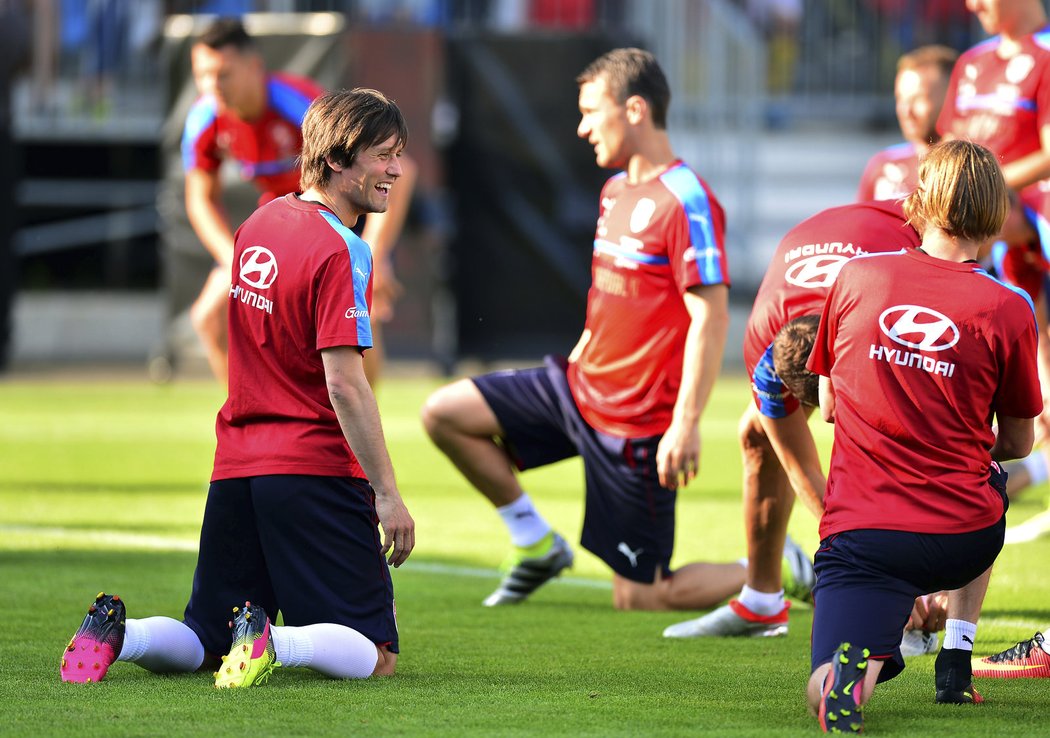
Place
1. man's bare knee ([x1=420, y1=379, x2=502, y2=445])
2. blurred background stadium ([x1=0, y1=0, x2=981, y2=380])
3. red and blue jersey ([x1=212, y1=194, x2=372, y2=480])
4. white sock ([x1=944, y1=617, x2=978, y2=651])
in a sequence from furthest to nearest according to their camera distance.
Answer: blurred background stadium ([x1=0, y1=0, x2=981, y2=380]), man's bare knee ([x1=420, y1=379, x2=502, y2=445]), red and blue jersey ([x1=212, y1=194, x2=372, y2=480]), white sock ([x1=944, y1=617, x2=978, y2=651])

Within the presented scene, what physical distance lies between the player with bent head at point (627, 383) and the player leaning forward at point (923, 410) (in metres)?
1.43

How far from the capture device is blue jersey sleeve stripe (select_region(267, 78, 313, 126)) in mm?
7566

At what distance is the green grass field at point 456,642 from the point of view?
3.64m

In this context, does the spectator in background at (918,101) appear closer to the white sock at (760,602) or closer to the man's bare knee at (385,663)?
the white sock at (760,602)

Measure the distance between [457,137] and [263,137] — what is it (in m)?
6.16

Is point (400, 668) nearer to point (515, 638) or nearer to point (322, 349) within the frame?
point (515, 638)

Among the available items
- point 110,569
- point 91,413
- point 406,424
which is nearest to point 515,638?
point 110,569

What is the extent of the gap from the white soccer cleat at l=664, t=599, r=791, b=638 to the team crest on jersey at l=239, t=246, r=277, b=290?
1690 mm

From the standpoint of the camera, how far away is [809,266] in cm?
448

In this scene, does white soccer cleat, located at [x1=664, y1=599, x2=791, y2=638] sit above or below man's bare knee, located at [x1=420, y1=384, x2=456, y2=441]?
below

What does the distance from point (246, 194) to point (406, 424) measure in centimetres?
291

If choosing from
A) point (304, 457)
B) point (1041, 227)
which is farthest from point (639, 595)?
point (1041, 227)

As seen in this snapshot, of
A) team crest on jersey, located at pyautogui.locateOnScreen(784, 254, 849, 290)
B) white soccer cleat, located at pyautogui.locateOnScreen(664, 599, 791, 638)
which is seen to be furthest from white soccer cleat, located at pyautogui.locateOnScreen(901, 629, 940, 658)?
team crest on jersey, located at pyautogui.locateOnScreen(784, 254, 849, 290)

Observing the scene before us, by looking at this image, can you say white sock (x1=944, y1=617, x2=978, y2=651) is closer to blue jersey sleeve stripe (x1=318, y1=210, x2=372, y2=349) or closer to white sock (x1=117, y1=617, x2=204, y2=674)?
blue jersey sleeve stripe (x1=318, y1=210, x2=372, y2=349)
